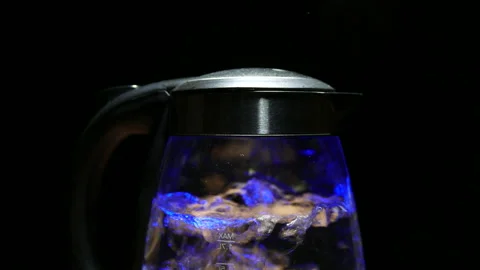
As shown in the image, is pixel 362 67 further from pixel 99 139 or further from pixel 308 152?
pixel 99 139

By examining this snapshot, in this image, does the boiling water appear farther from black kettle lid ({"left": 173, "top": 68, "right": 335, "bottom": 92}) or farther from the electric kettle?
black kettle lid ({"left": 173, "top": 68, "right": 335, "bottom": 92})

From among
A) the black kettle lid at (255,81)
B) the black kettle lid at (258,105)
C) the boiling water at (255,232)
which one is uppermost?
the black kettle lid at (255,81)

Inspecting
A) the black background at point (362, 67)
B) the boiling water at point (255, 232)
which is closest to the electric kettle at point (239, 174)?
the boiling water at point (255, 232)

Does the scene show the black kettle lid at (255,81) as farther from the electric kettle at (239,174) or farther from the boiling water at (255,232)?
the boiling water at (255,232)

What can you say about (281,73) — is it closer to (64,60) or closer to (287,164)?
(287,164)

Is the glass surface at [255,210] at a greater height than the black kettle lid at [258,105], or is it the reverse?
the black kettle lid at [258,105]

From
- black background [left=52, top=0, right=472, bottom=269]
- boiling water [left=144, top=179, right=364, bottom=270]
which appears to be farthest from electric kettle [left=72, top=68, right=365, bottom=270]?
black background [left=52, top=0, right=472, bottom=269]

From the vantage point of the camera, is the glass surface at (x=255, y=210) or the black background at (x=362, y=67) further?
the black background at (x=362, y=67)
